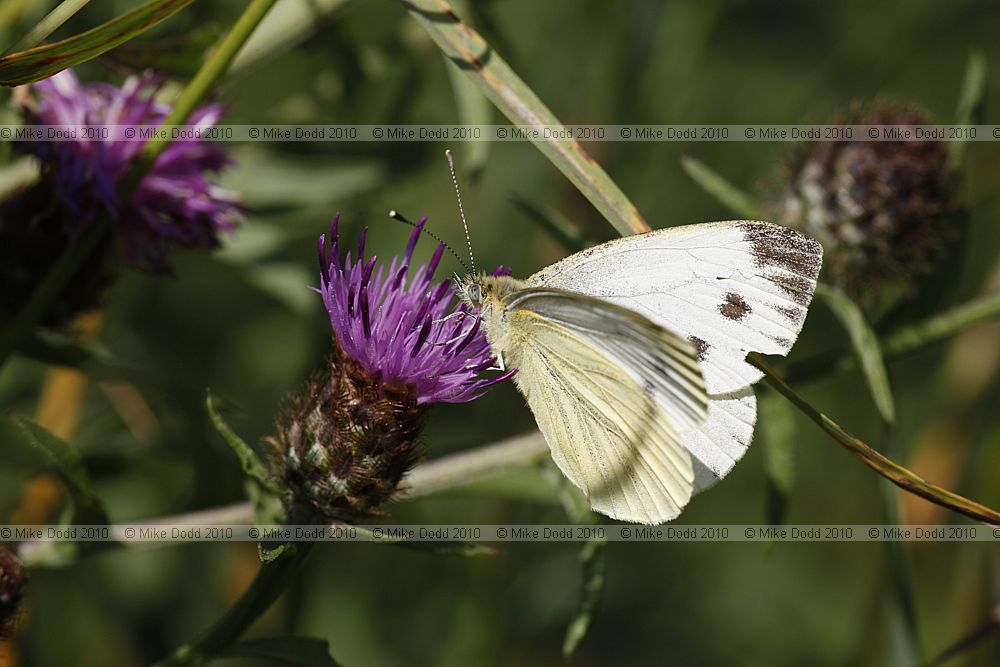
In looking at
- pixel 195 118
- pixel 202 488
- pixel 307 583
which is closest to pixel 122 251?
pixel 195 118

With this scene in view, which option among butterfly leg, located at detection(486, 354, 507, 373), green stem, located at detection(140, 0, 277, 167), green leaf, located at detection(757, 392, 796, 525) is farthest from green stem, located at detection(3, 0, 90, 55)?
green leaf, located at detection(757, 392, 796, 525)

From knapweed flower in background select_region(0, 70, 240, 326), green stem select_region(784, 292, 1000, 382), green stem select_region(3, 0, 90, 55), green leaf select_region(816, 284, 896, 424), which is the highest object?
green stem select_region(3, 0, 90, 55)

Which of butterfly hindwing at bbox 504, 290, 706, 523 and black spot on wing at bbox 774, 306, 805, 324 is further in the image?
black spot on wing at bbox 774, 306, 805, 324

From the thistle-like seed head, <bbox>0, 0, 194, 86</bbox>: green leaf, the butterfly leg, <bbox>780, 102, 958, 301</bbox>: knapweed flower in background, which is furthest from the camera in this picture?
<bbox>780, 102, 958, 301</bbox>: knapweed flower in background

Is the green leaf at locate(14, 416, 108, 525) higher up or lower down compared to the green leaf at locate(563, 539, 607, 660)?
higher up

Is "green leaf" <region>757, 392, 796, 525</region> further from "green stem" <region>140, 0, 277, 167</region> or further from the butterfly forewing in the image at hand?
"green stem" <region>140, 0, 277, 167</region>

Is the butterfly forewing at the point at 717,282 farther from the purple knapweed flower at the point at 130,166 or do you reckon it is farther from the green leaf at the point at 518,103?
the purple knapweed flower at the point at 130,166

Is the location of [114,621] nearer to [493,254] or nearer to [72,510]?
[72,510]

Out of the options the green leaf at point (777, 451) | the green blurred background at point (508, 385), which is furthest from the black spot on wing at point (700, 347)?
the green blurred background at point (508, 385)
